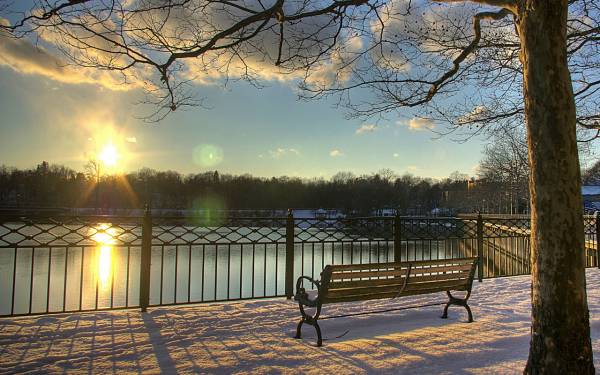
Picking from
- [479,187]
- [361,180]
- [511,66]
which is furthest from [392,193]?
[511,66]

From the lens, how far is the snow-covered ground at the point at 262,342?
3418mm

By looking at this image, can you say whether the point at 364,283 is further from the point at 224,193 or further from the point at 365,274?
the point at 224,193

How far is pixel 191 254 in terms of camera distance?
12.5 m

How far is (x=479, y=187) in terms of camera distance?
163ft

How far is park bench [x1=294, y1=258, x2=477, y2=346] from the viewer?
4188mm

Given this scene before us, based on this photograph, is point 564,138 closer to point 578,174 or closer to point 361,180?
point 578,174

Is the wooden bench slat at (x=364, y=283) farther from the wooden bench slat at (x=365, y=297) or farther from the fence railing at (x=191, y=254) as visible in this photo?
the fence railing at (x=191, y=254)

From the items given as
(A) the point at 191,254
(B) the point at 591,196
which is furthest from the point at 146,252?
(B) the point at 591,196

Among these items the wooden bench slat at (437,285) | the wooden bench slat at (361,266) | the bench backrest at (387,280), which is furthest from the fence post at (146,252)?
the wooden bench slat at (437,285)

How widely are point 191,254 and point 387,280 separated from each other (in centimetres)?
905

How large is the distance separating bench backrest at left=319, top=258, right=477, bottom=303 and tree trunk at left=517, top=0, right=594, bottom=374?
1738mm

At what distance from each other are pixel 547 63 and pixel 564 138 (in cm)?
55

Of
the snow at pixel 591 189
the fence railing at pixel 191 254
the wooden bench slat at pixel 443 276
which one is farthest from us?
the snow at pixel 591 189

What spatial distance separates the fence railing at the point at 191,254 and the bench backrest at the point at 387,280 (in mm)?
1726
